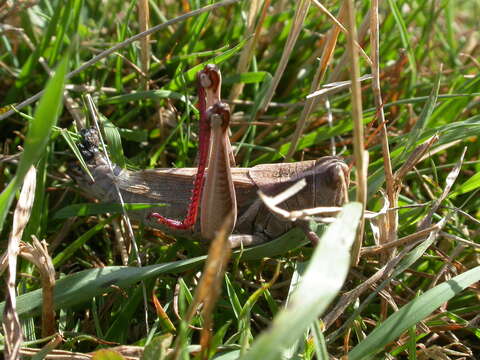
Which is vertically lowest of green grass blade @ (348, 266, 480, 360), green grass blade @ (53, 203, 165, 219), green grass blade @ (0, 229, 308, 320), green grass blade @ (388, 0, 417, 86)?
green grass blade @ (348, 266, 480, 360)

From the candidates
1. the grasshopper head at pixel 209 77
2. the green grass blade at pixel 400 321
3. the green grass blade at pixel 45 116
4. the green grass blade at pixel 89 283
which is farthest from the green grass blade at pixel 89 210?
the green grass blade at pixel 400 321

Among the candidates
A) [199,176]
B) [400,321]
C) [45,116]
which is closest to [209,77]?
[199,176]

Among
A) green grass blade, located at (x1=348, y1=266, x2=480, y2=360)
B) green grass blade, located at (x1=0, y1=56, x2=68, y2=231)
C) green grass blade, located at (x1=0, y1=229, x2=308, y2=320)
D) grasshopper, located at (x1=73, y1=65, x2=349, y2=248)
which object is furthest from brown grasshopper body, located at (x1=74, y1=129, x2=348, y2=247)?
green grass blade, located at (x1=0, y1=56, x2=68, y2=231)

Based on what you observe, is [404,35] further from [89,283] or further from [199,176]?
[89,283]

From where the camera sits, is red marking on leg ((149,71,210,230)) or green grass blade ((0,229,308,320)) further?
red marking on leg ((149,71,210,230))

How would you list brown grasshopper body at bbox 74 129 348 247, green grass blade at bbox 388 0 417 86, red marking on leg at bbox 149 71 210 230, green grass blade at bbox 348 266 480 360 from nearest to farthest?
1. green grass blade at bbox 348 266 480 360
2. red marking on leg at bbox 149 71 210 230
3. brown grasshopper body at bbox 74 129 348 247
4. green grass blade at bbox 388 0 417 86

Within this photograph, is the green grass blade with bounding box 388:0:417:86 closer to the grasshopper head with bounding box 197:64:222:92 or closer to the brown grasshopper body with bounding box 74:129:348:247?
the brown grasshopper body with bounding box 74:129:348:247

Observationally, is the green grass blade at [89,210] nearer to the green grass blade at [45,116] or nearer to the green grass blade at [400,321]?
the green grass blade at [45,116]

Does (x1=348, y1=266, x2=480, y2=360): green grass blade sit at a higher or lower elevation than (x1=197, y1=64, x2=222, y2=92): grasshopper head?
lower
